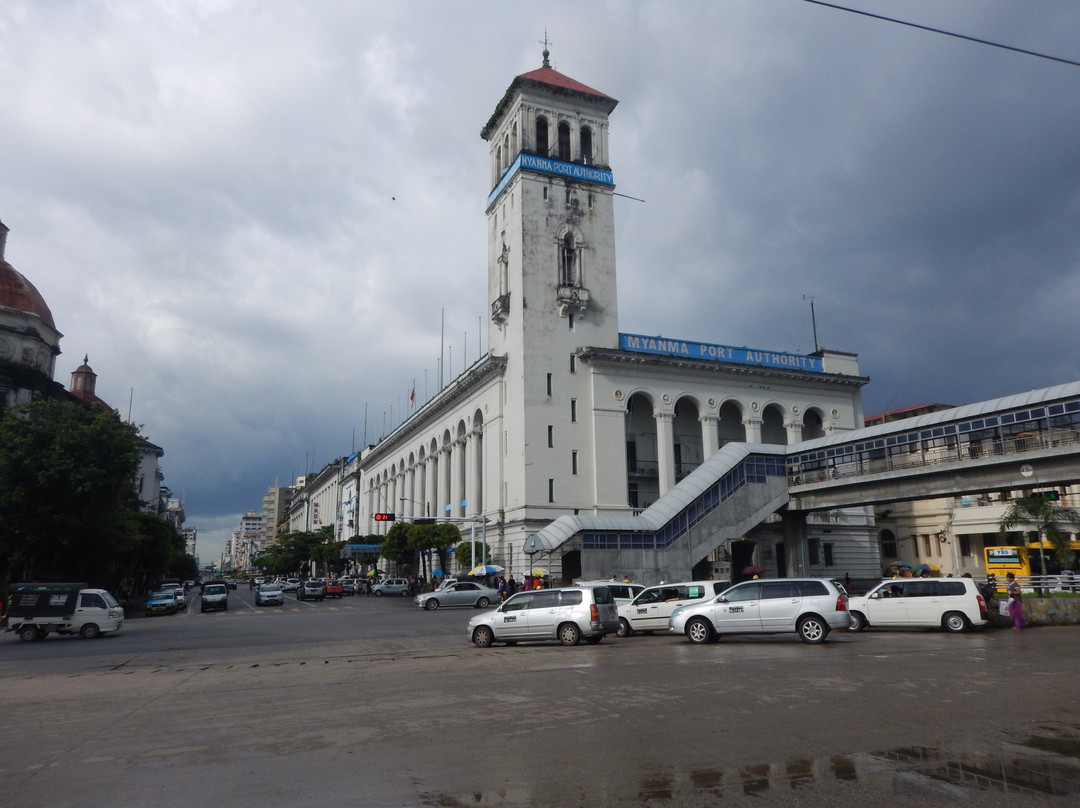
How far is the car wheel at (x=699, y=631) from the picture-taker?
1881cm

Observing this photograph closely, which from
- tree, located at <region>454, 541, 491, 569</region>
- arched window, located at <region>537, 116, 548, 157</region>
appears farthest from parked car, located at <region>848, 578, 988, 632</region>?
arched window, located at <region>537, 116, 548, 157</region>

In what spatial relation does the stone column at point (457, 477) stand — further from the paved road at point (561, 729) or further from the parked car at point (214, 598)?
the paved road at point (561, 729)

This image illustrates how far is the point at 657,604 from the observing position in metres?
22.3

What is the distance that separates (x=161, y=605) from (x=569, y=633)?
3336 cm

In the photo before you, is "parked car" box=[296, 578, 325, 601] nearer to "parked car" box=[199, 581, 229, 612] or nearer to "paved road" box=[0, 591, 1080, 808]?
"parked car" box=[199, 581, 229, 612]

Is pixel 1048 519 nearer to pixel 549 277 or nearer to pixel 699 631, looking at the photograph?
pixel 699 631

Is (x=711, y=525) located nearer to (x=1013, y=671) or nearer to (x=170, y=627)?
(x=170, y=627)

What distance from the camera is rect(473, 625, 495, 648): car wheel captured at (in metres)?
20.0

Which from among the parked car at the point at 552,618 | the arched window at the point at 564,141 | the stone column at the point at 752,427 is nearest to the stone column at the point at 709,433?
the stone column at the point at 752,427

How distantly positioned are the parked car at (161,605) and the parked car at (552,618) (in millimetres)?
30752

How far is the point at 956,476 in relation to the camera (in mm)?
36031

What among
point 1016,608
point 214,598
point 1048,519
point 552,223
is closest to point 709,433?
point 552,223

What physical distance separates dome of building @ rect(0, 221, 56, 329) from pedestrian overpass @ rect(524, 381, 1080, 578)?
38.6 meters

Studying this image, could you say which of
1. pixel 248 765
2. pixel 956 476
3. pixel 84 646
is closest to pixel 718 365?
pixel 956 476
